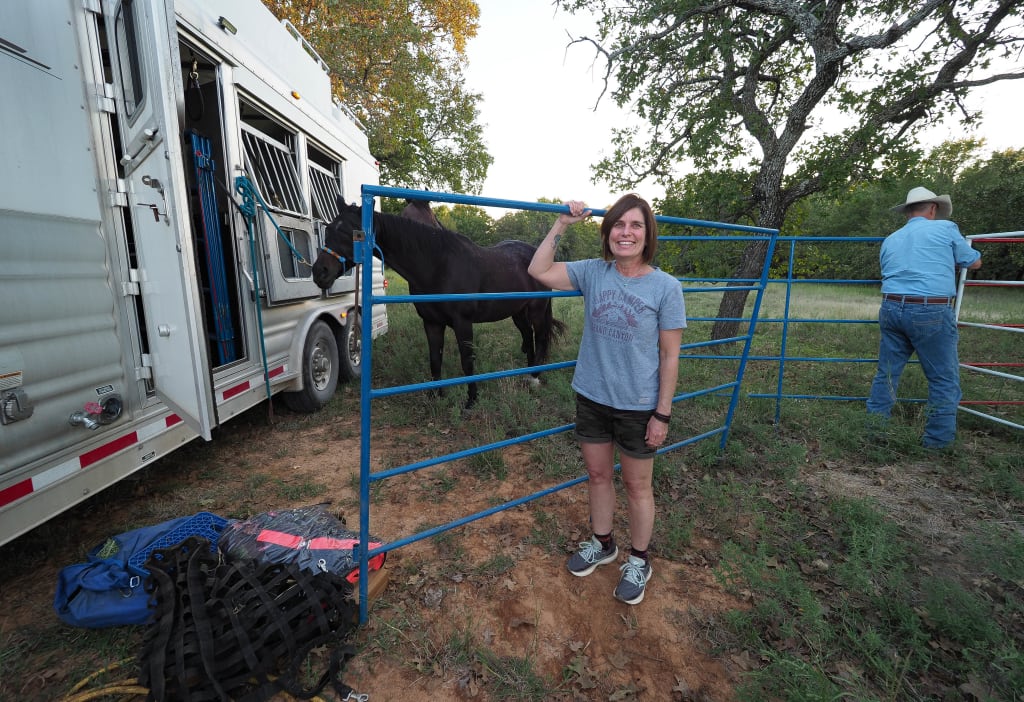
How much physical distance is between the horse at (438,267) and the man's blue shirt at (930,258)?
10.7 feet

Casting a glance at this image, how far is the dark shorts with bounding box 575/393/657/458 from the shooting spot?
1.99 meters

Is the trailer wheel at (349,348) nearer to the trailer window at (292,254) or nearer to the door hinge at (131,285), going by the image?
the trailer window at (292,254)

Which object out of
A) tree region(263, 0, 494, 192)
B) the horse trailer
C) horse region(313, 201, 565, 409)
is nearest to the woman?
the horse trailer

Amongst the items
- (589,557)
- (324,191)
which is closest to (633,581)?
(589,557)

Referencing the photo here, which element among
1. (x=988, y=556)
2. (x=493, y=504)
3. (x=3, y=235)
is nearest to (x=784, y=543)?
(x=988, y=556)

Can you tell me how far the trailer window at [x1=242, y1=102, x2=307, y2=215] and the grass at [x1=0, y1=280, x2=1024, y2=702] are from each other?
2.12m

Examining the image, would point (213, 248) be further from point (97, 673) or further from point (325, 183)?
point (97, 673)

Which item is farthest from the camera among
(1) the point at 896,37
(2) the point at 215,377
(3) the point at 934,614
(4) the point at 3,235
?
(1) the point at 896,37

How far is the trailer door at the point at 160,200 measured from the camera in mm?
2041

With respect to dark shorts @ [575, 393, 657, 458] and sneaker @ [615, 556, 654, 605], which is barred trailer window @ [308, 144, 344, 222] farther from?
sneaker @ [615, 556, 654, 605]

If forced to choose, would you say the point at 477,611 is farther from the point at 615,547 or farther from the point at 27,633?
the point at 27,633

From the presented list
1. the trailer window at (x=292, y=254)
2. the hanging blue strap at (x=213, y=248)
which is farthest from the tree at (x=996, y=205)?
the hanging blue strap at (x=213, y=248)

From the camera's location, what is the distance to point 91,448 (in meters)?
2.18

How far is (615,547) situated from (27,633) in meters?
2.80
